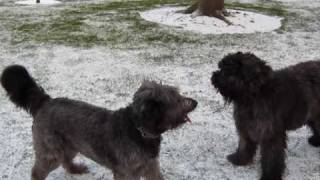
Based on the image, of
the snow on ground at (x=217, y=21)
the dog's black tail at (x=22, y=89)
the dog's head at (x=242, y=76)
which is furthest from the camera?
the snow on ground at (x=217, y=21)

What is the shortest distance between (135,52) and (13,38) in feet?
10.4

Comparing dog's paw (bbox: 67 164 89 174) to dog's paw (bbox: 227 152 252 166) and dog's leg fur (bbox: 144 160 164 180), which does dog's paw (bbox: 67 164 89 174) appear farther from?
Answer: dog's paw (bbox: 227 152 252 166)

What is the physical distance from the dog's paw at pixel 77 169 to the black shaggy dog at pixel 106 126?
0.32m

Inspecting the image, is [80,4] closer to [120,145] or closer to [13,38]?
[13,38]

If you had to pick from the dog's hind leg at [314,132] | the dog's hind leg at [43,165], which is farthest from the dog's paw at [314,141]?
the dog's hind leg at [43,165]

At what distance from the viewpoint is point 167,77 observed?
8.43 meters

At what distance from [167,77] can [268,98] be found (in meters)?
3.48

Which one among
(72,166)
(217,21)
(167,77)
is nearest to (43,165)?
(72,166)

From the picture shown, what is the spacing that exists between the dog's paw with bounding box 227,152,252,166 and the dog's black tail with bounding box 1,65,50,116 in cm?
235

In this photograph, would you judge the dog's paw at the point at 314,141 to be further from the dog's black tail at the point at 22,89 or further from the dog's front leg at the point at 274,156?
the dog's black tail at the point at 22,89

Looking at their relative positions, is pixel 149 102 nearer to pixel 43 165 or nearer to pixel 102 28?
pixel 43 165

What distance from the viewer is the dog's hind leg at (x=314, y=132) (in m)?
5.96

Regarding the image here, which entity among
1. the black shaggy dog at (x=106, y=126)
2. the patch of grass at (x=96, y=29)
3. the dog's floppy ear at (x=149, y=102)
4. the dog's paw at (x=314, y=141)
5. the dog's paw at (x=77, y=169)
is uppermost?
the dog's floppy ear at (x=149, y=102)

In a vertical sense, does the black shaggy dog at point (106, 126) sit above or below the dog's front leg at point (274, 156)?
above
